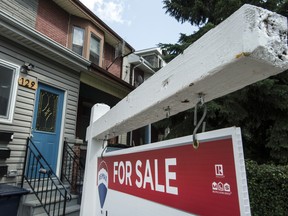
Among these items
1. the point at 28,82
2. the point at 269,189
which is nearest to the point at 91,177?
the point at 269,189

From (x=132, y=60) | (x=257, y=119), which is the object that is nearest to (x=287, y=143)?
(x=257, y=119)

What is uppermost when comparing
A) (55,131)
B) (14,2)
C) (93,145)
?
(14,2)

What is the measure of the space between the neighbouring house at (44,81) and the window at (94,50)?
0.22 ft

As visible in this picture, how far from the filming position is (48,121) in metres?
5.87

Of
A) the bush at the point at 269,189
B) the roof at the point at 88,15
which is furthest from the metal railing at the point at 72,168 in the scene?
the roof at the point at 88,15

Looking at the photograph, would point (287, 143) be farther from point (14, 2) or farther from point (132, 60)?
point (132, 60)

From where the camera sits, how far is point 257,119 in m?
5.45

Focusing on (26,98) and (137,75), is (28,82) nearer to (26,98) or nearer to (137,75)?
(26,98)

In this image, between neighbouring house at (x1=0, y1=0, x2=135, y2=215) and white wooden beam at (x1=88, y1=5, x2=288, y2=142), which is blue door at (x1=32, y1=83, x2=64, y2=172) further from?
white wooden beam at (x1=88, y1=5, x2=288, y2=142)

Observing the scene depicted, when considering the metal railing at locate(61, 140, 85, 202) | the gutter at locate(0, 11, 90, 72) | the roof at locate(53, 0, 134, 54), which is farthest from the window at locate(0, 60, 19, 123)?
Answer: the roof at locate(53, 0, 134, 54)

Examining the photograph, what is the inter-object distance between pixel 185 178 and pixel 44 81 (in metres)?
5.48

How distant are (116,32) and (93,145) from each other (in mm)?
8833

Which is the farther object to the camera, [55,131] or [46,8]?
[46,8]

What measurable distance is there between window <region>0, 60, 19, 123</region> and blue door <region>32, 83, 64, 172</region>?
657 millimetres
